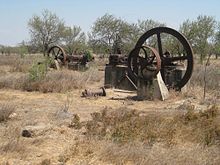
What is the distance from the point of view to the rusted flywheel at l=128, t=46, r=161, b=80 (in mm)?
15272

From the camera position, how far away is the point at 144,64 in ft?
52.6

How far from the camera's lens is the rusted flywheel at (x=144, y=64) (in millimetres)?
15272

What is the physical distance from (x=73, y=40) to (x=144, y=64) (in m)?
36.4

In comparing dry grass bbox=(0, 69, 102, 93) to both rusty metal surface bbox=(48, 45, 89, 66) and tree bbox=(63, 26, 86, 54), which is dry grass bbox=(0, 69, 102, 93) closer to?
rusty metal surface bbox=(48, 45, 89, 66)

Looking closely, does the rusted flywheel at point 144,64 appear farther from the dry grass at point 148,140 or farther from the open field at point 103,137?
the dry grass at point 148,140

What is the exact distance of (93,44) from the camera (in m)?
46.2

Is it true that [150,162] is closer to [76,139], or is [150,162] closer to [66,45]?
[76,139]

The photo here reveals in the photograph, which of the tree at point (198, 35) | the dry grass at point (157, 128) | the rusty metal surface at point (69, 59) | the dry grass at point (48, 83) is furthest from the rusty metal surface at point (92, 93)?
the tree at point (198, 35)

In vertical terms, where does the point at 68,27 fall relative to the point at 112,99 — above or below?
above

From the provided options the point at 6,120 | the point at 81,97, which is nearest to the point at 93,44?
the point at 81,97

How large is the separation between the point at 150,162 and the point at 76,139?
2138mm

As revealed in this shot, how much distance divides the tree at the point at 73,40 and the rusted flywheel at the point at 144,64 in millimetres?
31953

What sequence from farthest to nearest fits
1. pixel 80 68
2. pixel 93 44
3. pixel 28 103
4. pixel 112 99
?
pixel 93 44, pixel 80 68, pixel 112 99, pixel 28 103

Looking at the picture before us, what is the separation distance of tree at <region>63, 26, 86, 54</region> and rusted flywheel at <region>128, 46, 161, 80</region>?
32.0 metres
